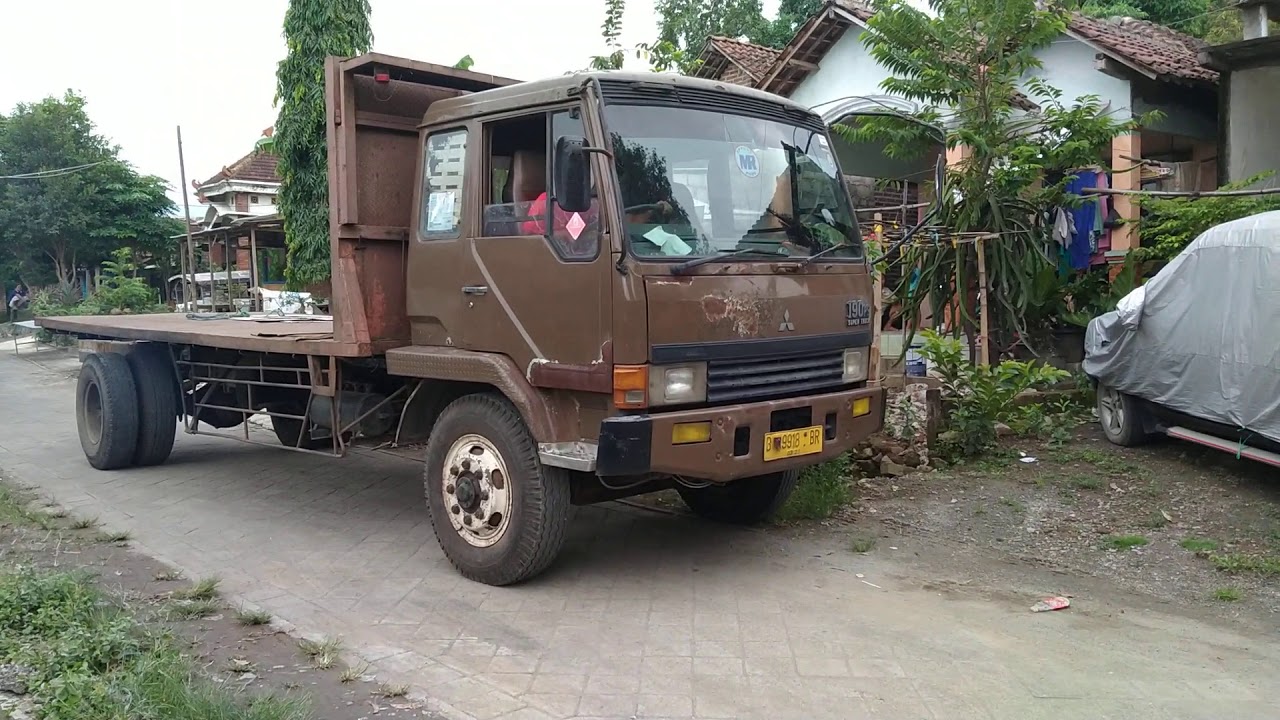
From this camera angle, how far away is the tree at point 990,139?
332 inches

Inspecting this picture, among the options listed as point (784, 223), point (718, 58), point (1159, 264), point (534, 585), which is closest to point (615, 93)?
point (784, 223)

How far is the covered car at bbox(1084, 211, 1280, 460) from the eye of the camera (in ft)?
19.7

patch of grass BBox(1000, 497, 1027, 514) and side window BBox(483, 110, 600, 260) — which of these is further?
Answer: patch of grass BBox(1000, 497, 1027, 514)

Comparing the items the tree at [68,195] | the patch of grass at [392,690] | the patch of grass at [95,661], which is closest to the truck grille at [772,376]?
the patch of grass at [392,690]

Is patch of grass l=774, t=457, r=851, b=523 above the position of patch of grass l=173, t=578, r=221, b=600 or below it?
above

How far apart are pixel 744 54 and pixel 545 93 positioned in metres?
13.2

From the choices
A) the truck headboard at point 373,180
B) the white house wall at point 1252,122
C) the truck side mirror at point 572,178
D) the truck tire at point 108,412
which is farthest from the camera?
the white house wall at point 1252,122

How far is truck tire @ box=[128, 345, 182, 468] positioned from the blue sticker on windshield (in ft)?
18.1

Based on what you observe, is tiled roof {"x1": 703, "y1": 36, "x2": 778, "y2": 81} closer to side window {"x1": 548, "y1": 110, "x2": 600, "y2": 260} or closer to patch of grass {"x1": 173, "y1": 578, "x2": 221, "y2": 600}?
side window {"x1": 548, "y1": 110, "x2": 600, "y2": 260}

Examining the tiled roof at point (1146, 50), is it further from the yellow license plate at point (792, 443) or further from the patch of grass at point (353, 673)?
the patch of grass at point (353, 673)

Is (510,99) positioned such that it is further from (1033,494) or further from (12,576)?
(1033,494)

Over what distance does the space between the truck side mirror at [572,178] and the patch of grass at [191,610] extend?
2583mm

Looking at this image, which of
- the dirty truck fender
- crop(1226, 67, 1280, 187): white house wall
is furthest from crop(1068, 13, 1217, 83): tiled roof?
the dirty truck fender

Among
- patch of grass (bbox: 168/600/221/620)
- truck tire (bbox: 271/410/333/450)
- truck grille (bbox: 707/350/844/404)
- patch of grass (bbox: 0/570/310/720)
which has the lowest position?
patch of grass (bbox: 168/600/221/620)
